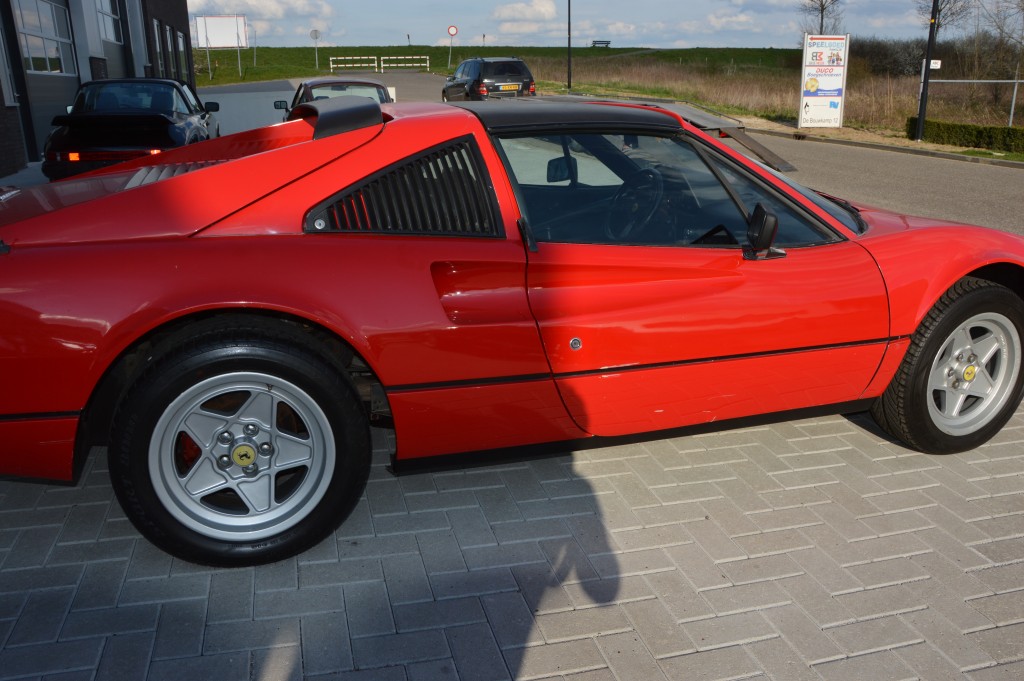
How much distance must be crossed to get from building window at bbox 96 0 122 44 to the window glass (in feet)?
70.5

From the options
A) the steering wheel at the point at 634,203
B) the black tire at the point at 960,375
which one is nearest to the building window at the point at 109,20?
the steering wheel at the point at 634,203

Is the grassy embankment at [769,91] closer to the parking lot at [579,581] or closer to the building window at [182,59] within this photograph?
the building window at [182,59]

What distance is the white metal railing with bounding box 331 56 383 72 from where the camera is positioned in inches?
2813

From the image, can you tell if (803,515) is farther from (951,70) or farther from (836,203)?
(951,70)

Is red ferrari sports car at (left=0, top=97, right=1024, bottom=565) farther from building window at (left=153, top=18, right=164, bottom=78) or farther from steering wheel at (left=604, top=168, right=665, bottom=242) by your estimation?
building window at (left=153, top=18, right=164, bottom=78)

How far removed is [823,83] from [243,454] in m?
23.8

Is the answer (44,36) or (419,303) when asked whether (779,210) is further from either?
(44,36)

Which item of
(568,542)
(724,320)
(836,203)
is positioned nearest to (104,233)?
(568,542)

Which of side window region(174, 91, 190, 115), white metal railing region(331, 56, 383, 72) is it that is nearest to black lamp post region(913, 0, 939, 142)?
side window region(174, 91, 190, 115)

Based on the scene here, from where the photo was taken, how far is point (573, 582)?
9.41 feet

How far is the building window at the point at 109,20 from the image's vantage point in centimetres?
2194

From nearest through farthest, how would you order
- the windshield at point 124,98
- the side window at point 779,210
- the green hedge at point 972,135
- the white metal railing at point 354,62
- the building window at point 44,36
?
the side window at point 779,210
the windshield at point 124,98
the building window at point 44,36
the green hedge at point 972,135
the white metal railing at point 354,62

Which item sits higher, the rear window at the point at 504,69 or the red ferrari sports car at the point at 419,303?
the rear window at the point at 504,69

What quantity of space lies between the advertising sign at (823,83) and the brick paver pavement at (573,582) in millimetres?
21757
